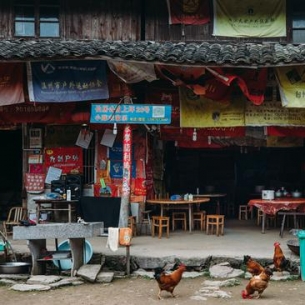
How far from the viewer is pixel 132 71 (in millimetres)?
13000

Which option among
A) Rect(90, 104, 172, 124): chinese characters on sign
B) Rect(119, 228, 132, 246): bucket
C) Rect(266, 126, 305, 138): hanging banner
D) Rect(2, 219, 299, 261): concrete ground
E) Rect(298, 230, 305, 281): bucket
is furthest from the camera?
Rect(266, 126, 305, 138): hanging banner

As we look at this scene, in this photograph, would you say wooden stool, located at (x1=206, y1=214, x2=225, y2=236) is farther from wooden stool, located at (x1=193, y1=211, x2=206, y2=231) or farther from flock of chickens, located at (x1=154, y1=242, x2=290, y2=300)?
flock of chickens, located at (x1=154, y1=242, x2=290, y2=300)

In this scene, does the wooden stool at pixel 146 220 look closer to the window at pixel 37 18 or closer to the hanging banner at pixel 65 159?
the hanging banner at pixel 65 159

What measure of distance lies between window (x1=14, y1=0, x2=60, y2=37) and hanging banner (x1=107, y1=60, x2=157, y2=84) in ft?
12.8

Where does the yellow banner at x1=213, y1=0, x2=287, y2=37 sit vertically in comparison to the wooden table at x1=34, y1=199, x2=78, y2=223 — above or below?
above

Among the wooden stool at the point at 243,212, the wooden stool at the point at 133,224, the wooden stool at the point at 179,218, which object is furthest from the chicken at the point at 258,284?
the wooden stool at the point at 243,212

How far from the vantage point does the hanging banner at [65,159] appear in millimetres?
15500

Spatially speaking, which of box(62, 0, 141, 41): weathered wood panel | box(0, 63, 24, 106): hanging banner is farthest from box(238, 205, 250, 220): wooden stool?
box(0, 63, 24, 106): hanging banner

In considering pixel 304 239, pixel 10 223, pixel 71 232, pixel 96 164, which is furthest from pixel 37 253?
pixel 304 239

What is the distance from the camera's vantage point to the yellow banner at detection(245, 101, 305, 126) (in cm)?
1384

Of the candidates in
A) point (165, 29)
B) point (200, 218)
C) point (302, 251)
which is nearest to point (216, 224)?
Answer: point (200, 218)

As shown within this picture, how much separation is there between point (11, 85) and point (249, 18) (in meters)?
7.21

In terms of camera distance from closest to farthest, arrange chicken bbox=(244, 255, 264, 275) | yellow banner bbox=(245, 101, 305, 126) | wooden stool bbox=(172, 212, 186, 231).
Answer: chicken bbox=(244, 255, 264, 275)
yellow banner bbox=(245, 101, 305, 126)
wooden stool bbox=(172, 212, 186, 231)

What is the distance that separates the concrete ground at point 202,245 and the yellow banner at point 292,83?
142 inches
